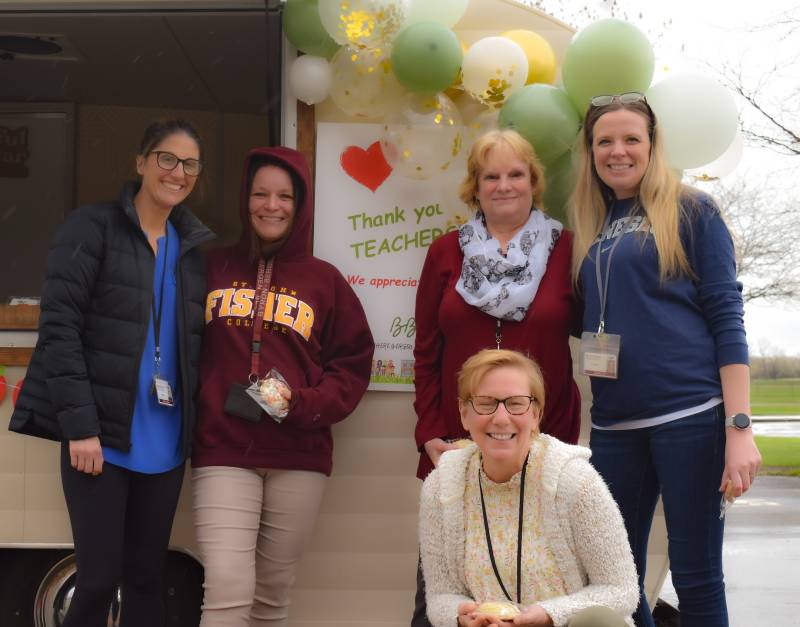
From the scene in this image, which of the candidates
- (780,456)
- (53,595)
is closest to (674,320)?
(53,595)

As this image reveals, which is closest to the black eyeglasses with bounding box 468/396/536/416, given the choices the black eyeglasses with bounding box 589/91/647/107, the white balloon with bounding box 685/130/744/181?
the black eyeglasses with bounding box 589/91/647/107

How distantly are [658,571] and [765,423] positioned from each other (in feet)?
71.9

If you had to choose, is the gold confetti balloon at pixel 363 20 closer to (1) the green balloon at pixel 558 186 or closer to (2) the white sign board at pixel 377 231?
(2) the white sign board at pixel 377 231

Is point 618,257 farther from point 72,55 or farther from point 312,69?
point 72,55

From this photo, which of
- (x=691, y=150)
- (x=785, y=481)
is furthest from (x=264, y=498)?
(x=785, y=481)

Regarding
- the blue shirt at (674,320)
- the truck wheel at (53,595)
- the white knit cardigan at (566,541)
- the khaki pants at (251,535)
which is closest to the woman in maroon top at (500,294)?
the blue shirt at (674,320)

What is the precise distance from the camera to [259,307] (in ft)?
9.46

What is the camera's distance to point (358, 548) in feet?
10.7

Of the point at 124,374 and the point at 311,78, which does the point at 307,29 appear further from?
the point at 124,374

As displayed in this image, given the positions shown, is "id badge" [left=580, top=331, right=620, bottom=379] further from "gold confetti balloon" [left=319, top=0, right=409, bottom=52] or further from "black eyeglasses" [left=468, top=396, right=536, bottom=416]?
"gold confetti balloon" [left=319, top=0, right=409, bottom=52]

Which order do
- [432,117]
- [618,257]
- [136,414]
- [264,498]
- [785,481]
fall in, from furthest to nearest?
1. [785,481]
2. [432,117]
3. [264,498]
4. [136,414]
5. [618,257]

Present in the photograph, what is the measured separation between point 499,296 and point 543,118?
650 millimetres

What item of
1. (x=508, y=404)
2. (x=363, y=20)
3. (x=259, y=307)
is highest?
(x=363, y=20)

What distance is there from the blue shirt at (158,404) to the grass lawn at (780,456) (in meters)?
11.4
